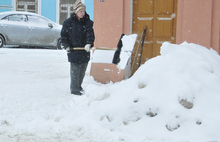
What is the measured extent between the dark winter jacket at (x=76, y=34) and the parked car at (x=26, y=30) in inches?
255

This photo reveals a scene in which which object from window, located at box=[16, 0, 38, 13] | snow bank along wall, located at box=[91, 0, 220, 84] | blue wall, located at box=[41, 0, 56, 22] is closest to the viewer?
snow bank along wall, located at box=[91, 0, 220, 84]

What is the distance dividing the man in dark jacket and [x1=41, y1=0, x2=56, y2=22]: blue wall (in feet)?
42.7

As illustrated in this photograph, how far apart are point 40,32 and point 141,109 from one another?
29.6ft

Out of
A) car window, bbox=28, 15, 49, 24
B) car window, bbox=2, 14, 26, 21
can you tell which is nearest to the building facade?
car window, bbox=28, 15, 49, 24

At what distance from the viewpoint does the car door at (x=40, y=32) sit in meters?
11.9

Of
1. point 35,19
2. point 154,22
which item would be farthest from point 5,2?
point 154,22

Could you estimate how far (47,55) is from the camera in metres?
10.9

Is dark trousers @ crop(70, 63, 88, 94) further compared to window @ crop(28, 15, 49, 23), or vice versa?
window @ crop(28, 15, 49, 23)

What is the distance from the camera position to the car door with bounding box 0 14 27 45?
36.9 ft

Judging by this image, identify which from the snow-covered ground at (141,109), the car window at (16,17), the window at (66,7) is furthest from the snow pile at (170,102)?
the window at (66,7)

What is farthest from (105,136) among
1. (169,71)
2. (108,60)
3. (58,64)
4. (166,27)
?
(58,64)

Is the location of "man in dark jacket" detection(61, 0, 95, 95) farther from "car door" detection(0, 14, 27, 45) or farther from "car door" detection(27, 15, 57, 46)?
"car door" detection(27, 15, 57, 46)

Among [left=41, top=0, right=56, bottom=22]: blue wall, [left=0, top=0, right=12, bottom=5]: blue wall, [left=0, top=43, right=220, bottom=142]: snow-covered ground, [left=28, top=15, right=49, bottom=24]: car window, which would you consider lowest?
[left=0, top=43, right=220, bottom=142]: snow-covered ground

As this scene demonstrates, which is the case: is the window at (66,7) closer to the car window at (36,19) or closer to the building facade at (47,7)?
the building facade at (47,7)
